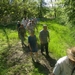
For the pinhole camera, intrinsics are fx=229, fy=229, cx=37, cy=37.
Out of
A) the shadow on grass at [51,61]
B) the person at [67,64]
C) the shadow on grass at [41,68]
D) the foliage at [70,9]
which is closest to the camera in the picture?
the person at [67,64]

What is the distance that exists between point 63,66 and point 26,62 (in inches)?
285

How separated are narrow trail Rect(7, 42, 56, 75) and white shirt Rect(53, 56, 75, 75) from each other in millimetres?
5317

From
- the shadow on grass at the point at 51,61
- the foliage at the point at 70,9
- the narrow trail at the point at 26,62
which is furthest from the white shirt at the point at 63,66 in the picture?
the foliage at the point at 70,9

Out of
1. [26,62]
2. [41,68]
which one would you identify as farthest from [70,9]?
[41,68]

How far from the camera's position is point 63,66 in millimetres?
4520

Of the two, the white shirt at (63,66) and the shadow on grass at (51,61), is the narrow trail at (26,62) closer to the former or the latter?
the shadow on grass at (51,61)

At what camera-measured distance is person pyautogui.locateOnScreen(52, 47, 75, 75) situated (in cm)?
416

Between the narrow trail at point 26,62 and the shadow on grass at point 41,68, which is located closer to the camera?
the shadow on grass at point 41,68

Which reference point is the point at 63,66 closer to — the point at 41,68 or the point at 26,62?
the point at 41,68

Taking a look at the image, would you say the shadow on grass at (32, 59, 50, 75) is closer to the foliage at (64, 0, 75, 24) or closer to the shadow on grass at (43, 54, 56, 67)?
the shadow on grass at (43, 54, 56, 67)

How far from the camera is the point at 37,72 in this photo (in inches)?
398

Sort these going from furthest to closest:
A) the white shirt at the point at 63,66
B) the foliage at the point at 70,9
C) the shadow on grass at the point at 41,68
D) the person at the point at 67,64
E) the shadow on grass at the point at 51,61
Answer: the foliage at the point at 70,9 → the shadow on grass at the point at 51,61 → the shadow on grass at the point at 41,68 → the white shirt at the point at 63,66 → the person at the point at 67,64

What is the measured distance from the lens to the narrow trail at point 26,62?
10.3 meters

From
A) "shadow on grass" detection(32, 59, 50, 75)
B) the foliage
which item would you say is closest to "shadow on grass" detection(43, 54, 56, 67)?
"shadow on grass" detection(32, 59, 50, 75)
